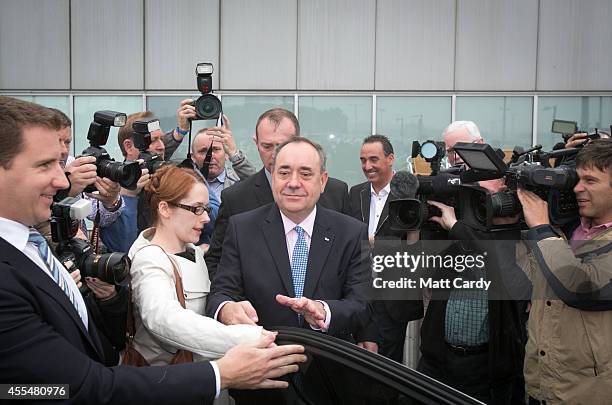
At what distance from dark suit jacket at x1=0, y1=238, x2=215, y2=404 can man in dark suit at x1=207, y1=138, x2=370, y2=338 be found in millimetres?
616

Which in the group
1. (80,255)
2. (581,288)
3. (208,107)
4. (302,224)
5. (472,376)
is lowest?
(472,376)

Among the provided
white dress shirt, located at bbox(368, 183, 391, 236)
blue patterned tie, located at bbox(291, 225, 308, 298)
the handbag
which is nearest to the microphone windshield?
blue patterned tie, located at bbox(291, 225, 308, 298)

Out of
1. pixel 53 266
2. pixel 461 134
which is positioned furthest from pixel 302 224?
pixel 461 134

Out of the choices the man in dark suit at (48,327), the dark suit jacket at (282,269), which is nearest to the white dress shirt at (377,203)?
the dark suit jacket at (282,269)

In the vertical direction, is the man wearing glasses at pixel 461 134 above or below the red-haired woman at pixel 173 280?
above

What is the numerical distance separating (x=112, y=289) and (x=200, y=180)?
0.69m

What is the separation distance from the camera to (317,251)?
2465mm

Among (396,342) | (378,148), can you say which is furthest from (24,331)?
(378,148)

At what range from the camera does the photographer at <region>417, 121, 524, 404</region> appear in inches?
114

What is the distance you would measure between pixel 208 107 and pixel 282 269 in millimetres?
1722

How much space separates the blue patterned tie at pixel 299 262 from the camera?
2.43 m

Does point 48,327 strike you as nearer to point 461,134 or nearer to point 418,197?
point 418,197

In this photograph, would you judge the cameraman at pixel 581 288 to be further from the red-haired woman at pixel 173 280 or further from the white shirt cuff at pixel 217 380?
the white shirt cuff at pixel 217 380

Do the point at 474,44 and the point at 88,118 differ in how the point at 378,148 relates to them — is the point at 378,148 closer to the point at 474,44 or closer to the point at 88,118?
the point at 474,44
